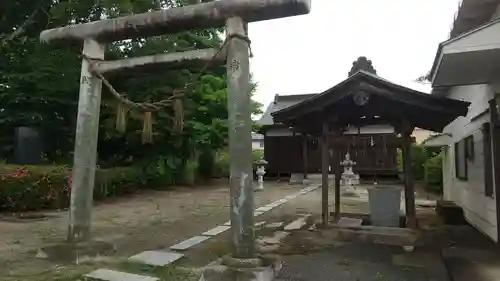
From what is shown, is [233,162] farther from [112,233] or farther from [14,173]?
[14,173]

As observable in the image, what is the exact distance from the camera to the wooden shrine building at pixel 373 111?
6.36 metres

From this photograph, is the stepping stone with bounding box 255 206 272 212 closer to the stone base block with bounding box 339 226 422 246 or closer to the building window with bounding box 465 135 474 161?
the stone base block with bounding box 339 226 422 246

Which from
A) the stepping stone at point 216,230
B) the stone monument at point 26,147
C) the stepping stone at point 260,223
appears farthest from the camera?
the stone monument at point 26,147

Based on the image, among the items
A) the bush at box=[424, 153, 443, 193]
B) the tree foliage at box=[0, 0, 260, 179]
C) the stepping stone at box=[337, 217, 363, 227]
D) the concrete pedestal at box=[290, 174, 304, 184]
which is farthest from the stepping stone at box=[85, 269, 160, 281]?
the concrete pedestal at box=[290, 174, 304, 184]

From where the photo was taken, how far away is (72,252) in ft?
17.1

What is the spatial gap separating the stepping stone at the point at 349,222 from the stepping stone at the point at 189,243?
8.85 ft

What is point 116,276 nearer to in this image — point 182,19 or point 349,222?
point 182,19

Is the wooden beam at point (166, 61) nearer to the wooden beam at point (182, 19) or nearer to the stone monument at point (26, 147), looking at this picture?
the wooden beam at point (182, 19)

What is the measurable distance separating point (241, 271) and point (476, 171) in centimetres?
615


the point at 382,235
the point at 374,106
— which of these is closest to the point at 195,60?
the point at 374,106

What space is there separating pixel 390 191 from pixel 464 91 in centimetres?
368

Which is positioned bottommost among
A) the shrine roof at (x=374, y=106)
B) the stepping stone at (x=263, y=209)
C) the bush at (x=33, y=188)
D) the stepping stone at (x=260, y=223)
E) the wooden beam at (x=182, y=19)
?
the stepping stone at (x=260, y=223)

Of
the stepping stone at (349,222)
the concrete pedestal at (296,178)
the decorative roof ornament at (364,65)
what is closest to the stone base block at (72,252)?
the stepping stone at (349,222)

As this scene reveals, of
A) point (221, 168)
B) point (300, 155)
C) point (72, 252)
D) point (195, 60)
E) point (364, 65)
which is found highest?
point (364, 65)
